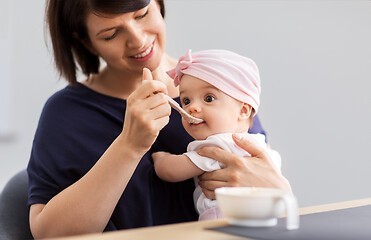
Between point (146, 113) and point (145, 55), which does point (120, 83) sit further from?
point (146, 113)

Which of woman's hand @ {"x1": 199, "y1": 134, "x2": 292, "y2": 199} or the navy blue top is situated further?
the navy blue top

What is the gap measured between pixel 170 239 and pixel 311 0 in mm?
2024

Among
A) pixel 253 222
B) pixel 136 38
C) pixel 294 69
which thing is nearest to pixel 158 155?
pixel 136 38

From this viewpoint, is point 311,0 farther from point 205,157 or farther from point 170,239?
point 170,239

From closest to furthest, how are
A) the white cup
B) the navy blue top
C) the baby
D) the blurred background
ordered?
the white cup
the baby
the navy blue top
the blurred background

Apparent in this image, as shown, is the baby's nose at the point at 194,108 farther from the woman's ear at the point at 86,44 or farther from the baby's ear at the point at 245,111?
the woman's ear at the point at 86,44

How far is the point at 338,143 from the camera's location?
2.52m

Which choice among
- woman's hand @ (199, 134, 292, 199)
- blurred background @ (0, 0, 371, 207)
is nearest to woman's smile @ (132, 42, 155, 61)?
woman's hand @ (199, 134, 292, 199)

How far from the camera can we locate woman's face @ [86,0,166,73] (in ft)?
4.87

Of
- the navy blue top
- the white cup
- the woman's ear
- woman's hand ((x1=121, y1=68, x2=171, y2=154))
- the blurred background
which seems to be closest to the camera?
the white cup

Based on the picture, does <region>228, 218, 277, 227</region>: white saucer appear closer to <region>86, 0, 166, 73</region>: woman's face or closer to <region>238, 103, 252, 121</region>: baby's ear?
<region>238, 103, 252, 121</region>: baby's ear

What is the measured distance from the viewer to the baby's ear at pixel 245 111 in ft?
4.83

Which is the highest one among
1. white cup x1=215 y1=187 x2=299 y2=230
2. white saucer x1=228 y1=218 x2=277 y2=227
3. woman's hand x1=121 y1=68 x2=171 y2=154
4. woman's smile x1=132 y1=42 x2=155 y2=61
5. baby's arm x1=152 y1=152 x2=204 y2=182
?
woman's smile x1=132 y1=42 x2=155 y2=61

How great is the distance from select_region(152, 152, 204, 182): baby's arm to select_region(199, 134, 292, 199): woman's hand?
0.04 metres
